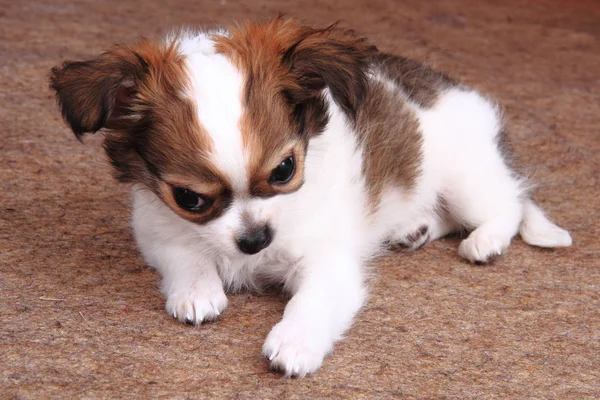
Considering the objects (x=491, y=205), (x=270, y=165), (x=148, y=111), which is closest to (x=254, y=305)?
(x=270, y=165)

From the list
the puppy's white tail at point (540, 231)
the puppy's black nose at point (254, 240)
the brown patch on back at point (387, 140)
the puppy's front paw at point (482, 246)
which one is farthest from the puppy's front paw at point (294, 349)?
the puppy's white tail at point (540, 231)

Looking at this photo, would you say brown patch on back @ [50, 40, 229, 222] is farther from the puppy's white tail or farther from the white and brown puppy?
the puppy's white tail

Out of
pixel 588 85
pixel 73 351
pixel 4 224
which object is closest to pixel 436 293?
pixel 73 351

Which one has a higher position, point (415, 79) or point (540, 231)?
point (415, 79)

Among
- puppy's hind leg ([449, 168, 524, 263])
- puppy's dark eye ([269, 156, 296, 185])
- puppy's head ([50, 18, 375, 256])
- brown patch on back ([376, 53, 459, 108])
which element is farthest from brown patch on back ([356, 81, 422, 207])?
puppy's dark eye ([269, 156, 296, 185])

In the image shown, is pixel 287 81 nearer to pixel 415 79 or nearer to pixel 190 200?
pixel 190 200

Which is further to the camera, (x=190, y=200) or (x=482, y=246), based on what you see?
(x=482, y=246)

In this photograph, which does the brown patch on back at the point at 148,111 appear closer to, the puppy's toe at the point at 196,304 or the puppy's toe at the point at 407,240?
the puppy's toe at the point at 196,304
